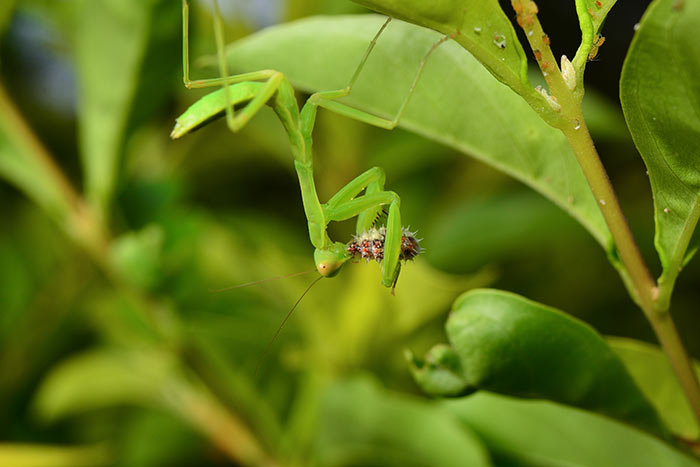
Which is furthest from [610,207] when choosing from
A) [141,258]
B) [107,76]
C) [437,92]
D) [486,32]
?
[107,76]

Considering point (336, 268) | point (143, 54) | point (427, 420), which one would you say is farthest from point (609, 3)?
point (143, 54)

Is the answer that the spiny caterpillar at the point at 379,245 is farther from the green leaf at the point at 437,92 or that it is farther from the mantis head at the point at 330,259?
the green leaf at the point at 437,92

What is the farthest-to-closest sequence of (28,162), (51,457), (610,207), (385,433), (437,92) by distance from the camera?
(51,457)
(28,162)
(385,433)
(437,92)
(610,207)

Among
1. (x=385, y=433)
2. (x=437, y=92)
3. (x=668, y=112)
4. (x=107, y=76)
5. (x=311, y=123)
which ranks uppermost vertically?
(x=668, y=112)

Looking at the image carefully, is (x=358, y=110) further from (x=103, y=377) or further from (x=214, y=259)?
(x=103, y=377)

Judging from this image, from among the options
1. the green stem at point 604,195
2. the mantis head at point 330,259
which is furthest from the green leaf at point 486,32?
the mantis head at point 330,259

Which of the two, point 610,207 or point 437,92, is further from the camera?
point 437,92

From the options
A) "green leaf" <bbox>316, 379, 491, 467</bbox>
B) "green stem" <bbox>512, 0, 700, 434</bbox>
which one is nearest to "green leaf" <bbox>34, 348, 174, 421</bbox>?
"green leaf" <bbox>316, 379, 491, 467</bbox>

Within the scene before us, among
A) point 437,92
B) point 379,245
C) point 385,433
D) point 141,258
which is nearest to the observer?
point 437,92
